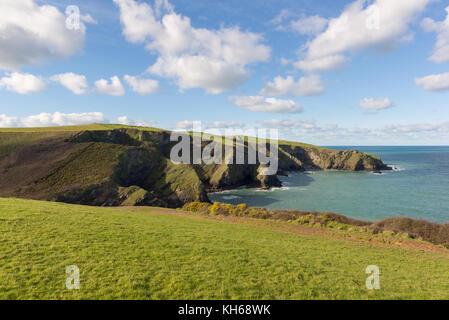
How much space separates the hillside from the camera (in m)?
62.2

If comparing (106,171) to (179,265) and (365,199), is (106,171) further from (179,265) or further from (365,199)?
(365,199)

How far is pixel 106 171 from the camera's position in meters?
72.7

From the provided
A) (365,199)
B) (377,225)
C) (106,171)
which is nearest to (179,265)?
(377,225)

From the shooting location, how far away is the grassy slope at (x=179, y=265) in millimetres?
9602

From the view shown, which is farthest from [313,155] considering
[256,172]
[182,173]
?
[182,173]

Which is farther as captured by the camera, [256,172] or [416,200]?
[256,172]

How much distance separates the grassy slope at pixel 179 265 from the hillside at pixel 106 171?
1838 inches

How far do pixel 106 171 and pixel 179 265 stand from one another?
71463 millimetres

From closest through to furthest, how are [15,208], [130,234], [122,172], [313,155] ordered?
[130,234] → [15,208] → [122,172] → [313,155]

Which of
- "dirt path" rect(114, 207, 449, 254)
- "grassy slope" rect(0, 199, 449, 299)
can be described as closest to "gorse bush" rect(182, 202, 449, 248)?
"dirt path" rect(114, 207, 449, 254)

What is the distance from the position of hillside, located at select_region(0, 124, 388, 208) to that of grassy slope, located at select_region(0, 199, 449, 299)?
153 ft
